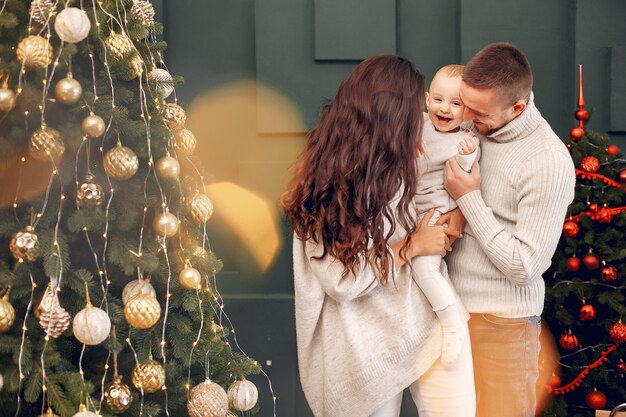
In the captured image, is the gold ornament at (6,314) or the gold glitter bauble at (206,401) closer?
the gold ornament at (6,314)

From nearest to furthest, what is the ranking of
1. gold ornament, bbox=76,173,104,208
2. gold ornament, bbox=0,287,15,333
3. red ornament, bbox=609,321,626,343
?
gold ornament, bbox=0,287,15,333 → gold ornament, bbox=76,173,104,208 → red ornament, bbox=609,321,626,343

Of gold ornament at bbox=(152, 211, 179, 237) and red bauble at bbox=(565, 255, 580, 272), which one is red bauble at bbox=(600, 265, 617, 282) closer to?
red bauble at bbox=(565, 255, 580, 272)

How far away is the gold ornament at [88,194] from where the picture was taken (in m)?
2.43

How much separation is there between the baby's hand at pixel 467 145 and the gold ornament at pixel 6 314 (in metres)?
1.56

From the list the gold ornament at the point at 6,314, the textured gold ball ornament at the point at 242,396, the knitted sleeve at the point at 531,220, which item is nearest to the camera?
the gold ornament at the point at 6,314

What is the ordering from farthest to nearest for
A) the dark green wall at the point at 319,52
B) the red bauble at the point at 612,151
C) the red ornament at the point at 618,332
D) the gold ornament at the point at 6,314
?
1. the dark green wall at the point at 319,52
2. the red bauble at the point at 612,151
3. the red ornament at the point at 618,332
4. the gold ornament at the point at 6,314

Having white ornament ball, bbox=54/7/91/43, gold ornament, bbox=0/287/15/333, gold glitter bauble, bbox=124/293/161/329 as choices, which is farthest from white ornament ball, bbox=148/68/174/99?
gold ornament, bbox=0/287/15/333

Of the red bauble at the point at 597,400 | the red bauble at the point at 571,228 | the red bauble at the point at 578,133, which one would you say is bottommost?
the red bauble at the point at 597,400

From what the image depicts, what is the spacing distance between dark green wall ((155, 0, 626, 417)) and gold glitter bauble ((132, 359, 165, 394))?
2.06m

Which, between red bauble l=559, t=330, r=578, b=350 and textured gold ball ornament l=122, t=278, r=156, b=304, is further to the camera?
red bauble l=559, t=330, r=578, b=350

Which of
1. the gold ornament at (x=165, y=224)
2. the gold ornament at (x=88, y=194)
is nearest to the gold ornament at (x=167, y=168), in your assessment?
the gold ornament at (x=165, y=224)

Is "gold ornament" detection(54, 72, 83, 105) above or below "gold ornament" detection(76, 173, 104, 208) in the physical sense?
above

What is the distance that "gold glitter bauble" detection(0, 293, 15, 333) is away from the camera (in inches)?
91.4

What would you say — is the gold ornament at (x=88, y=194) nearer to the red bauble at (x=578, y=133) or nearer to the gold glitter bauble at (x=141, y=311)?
the gold glitter bauble at (x=141, y=311)
